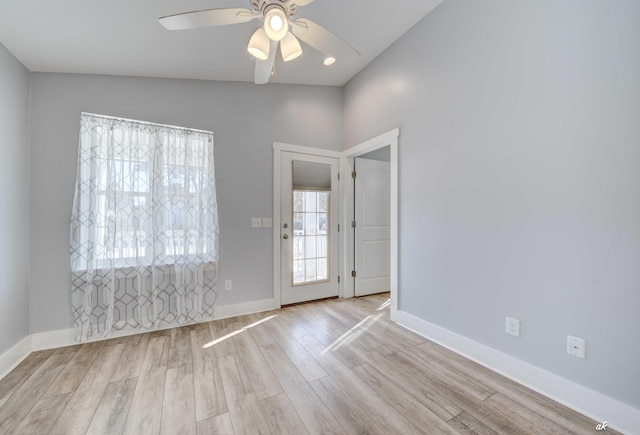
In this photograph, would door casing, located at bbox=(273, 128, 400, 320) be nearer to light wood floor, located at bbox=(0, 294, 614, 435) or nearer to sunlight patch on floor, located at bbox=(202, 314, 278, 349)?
sunlight patch on floor, located at bbox=(202, 314, 278, 349)

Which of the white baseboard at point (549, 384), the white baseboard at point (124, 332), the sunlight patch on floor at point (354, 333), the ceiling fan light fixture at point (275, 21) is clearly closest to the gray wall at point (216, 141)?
the white baseboard at point (124, 332)

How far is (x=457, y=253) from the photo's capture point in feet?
7.38

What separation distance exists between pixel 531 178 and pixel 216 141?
9.83 ft

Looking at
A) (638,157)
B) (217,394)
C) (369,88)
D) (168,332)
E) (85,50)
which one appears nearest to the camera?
(638,157)

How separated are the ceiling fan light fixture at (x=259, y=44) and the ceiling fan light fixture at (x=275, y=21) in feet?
0.35

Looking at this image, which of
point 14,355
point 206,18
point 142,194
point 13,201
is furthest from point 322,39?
point 14,355

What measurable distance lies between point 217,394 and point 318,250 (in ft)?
7.05

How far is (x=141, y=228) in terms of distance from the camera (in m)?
2.58

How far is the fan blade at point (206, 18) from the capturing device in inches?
51.8

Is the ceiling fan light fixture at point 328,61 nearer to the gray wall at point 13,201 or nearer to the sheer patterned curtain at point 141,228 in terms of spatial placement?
the sheer patterned curtain at point 141,228

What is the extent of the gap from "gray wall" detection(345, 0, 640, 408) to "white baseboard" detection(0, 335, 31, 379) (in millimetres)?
3428

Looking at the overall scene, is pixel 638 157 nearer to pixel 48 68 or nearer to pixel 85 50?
pixel 85 50

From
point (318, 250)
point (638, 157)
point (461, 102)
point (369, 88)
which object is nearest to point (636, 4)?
point (638, 157)

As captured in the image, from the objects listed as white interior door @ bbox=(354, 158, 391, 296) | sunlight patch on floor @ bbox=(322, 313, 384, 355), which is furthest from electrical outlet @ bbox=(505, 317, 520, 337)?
white interior door @ bbox=(354, 158, 391, 296)
